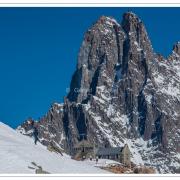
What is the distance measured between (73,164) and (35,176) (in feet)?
57.4

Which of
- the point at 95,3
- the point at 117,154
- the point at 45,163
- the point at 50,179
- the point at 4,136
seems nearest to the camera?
the point at 50,179

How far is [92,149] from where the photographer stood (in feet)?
491

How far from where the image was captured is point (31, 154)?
4762cm

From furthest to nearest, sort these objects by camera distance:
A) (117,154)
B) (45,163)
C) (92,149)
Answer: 1. (117,154)
2. (92,149)
3. (45,163)

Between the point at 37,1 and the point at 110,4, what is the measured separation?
4316mm

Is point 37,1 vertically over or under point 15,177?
over

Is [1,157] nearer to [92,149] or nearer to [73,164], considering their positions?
[73,164]

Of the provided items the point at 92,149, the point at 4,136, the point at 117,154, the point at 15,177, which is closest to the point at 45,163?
the point at 4,136

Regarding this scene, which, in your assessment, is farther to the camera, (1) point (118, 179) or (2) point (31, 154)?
(2) point (31, 154)

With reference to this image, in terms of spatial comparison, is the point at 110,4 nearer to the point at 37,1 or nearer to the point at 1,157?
the point at 37,1

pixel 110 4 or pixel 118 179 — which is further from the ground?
pixel 110 4

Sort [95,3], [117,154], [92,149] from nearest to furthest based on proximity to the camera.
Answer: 1. [95,3]
2. [92,149]
3. [117,154]

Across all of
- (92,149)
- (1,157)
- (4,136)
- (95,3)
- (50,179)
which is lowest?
(50,179)

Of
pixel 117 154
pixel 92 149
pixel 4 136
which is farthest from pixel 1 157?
pixel 117 154
